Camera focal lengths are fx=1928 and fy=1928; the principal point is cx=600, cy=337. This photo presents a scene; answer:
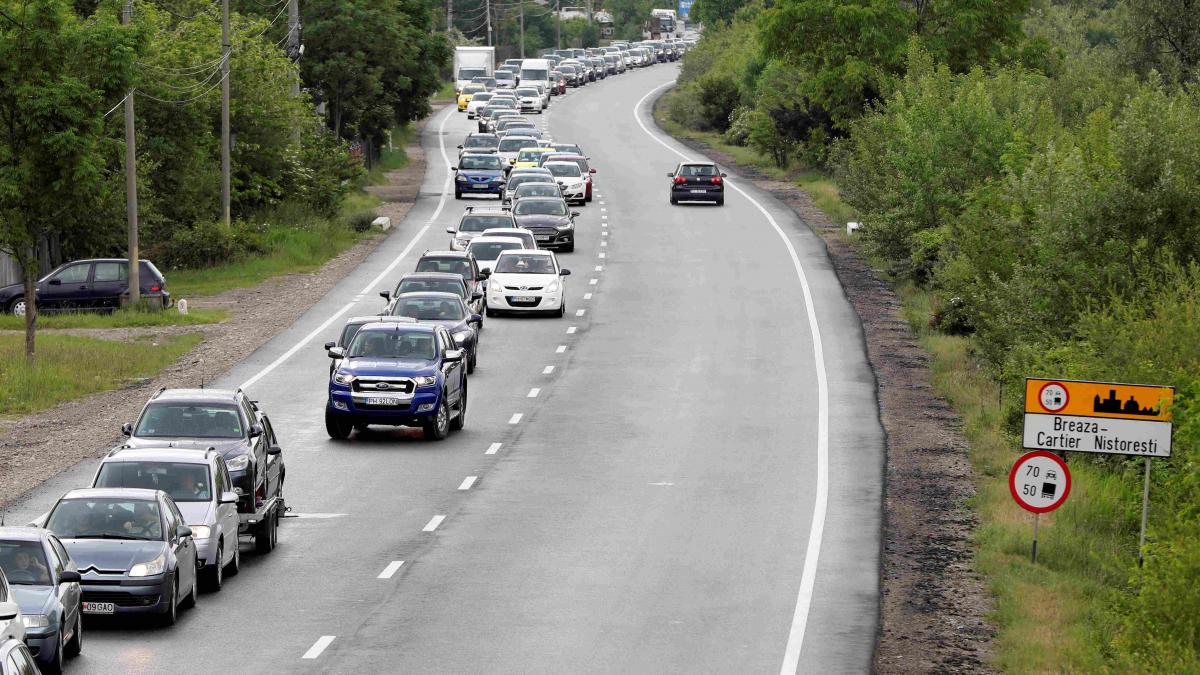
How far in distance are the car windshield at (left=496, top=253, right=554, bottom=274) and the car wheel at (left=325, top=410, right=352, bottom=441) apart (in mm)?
14167

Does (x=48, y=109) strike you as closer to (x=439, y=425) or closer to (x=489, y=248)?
(x=439, y=425)

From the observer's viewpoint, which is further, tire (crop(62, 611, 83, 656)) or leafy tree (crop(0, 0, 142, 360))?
leafy tree (crop(0, 0, 142, 360))

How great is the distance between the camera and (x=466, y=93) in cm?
11388

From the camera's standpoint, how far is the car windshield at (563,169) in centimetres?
6738

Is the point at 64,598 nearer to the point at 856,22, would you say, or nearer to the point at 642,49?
the point at 856,22

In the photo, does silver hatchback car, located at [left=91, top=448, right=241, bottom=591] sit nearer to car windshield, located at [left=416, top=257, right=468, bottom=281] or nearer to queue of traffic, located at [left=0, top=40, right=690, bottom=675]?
queue of traffic, located at [left=0, top=40, right=690, bottom=675]

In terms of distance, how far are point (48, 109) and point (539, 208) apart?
21983 millimetres

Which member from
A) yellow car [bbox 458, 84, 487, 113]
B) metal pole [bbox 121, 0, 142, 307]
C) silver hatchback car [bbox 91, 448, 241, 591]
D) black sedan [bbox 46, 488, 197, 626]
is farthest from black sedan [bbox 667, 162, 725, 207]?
black sedan [bbox 46, 488, 197, 626]

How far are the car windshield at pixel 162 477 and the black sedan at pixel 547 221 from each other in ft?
109

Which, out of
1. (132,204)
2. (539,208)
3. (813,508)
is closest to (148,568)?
(813,508)

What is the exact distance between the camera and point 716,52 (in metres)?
125

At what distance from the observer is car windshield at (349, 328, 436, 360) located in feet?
101

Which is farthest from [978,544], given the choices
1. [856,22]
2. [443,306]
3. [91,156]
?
[856,22]

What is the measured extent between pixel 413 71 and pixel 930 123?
36.9 m
